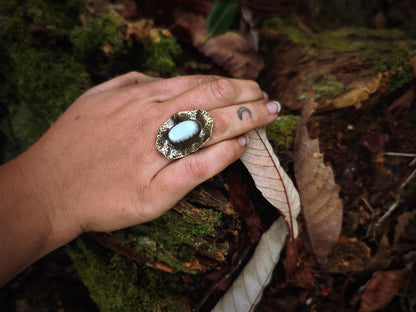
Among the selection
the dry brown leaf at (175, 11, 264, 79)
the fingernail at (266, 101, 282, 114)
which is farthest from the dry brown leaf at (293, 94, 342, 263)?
the dry brown leaf at (175, 11, 264, 79)

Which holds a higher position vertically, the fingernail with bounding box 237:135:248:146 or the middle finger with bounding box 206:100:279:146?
the middle finger with bounding box 206:100:279:146

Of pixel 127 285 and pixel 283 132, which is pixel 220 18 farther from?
pixel 127 285

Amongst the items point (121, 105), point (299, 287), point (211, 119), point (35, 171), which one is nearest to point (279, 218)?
point (299, 287)

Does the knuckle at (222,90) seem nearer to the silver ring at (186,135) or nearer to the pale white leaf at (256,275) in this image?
the silver ring at (186,135)

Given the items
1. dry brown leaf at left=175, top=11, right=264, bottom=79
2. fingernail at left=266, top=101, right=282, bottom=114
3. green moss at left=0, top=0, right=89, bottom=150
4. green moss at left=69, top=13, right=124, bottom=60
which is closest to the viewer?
fingernail at left=266, top=101, right=282, bottom=114

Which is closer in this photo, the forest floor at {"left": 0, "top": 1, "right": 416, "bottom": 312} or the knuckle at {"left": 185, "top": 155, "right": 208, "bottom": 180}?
the knuckle at {"left": 185, "top": 155, "right": 208, "bottom": 180}

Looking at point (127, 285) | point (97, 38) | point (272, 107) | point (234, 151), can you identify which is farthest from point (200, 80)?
point (127, 285)

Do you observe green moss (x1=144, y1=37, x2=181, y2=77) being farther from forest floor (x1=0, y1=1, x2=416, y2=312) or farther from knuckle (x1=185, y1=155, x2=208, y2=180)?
knuckle (x1=185, y1=155, x2=208, y2=180)

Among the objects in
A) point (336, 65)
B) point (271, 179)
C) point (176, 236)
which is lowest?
point (176, 236)
